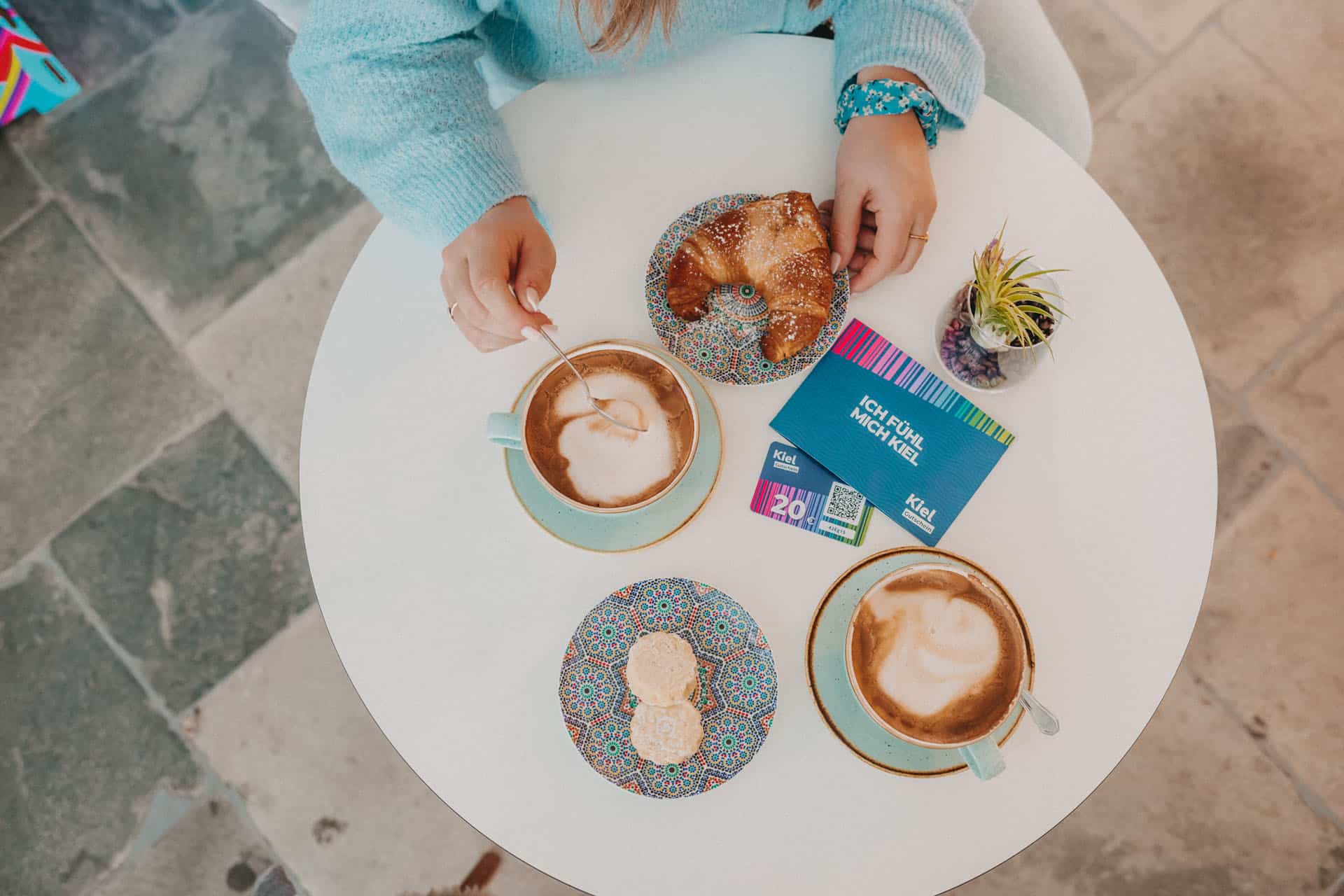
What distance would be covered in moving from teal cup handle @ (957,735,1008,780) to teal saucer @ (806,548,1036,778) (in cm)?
6

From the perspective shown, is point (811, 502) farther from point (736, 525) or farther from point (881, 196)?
point (881, 196)

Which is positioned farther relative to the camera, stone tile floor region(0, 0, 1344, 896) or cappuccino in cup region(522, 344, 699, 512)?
stone tile floor region(0, 0, 1344, 896)

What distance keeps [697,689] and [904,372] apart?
40 cm

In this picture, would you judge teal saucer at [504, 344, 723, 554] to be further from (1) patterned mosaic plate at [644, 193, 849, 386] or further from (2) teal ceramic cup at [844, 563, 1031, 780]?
(2) teal ceramic cup at [844, 563, 1031, 780]

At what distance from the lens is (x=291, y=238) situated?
172cm

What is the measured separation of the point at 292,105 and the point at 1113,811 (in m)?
2.23

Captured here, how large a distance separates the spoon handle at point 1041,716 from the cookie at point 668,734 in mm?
308

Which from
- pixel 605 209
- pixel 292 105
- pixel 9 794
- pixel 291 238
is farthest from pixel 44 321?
pixel 605 209

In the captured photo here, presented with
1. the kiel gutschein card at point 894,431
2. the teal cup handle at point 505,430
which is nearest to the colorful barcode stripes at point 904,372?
the kiel gutschein card at point 894,431

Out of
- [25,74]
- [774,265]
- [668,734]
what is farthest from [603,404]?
[25,74]

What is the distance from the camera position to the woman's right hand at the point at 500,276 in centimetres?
78

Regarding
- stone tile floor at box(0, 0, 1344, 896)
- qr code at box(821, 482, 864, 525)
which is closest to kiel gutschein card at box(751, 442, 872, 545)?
qr code at box(821, 482, 864, 525)

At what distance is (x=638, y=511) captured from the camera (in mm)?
809

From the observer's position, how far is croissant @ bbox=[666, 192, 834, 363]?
0.80m
